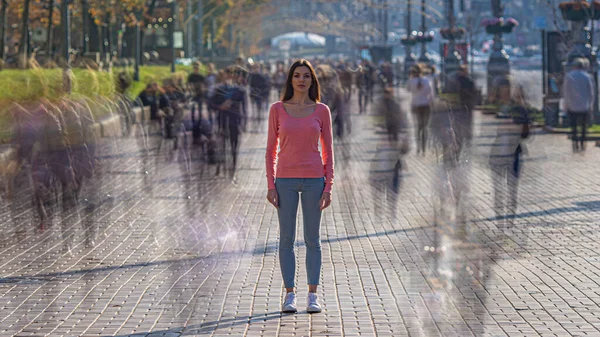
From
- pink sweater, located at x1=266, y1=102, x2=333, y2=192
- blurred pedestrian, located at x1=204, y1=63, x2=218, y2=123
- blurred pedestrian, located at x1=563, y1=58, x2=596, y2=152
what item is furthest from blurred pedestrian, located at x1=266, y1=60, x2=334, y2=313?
blurred pedestrian, located at x1=563, y1=58, x2=596, y2=152

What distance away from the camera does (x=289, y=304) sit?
8.70 metres

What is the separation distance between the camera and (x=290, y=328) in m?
8.20

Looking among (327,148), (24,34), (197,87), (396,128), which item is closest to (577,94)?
(396,128)

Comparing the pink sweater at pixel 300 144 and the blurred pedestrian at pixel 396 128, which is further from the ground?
the pink sweater at pixel 300 144

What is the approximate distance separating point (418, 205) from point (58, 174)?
436 centimetres

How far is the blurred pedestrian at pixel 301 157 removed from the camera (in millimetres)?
8555

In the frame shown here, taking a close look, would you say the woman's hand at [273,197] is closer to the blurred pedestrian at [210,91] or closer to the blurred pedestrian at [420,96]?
the blurred pedestrian at [210,91]

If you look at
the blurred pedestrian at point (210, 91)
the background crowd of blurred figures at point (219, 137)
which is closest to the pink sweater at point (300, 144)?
the background crowd of blurred figures at point (219, 137)

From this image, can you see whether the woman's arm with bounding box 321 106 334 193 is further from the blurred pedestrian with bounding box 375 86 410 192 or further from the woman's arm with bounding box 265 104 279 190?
the blurred pedestrian with bounding box 375 86 410 192

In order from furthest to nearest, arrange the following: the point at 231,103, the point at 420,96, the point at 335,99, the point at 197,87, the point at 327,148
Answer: the point at 335,99 → the point at 197,87 → the point at 420,96 → the point at 231,103 → the point at 327,148

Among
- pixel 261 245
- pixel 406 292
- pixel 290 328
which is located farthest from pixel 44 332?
pixel 261 245

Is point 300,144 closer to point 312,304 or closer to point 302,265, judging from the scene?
point 312,304

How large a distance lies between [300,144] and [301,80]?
411 millimetres

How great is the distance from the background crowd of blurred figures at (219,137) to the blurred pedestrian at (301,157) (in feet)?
17.3
